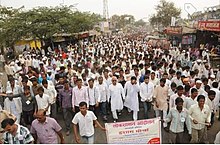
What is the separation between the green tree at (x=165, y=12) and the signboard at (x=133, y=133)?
109 feet

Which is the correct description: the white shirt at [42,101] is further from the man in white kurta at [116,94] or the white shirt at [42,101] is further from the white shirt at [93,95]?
the man in white kurta at [116,94]

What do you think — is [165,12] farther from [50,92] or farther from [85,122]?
[85,122]

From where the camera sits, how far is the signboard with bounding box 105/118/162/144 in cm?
413

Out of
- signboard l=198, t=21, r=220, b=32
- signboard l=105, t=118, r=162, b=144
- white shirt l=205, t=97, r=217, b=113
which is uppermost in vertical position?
signboard l=198, t=21, r=220, b=32

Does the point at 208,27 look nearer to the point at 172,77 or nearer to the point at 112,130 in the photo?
the point at 172,77

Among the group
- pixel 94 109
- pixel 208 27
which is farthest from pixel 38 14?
pixel 94 109

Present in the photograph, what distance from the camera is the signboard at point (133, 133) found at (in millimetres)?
4129

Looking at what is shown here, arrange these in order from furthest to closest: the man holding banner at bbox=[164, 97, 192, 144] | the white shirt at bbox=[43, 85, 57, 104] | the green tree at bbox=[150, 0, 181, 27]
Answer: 1. the green tree at bbox=[150, 0, 181, 27]
2. the white shirt at bbox=[43, 85, 57, 104]
3. the man holding banner at bbox=[164, 97, 192, 144]

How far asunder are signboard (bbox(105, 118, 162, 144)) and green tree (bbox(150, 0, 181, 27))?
3336 cm

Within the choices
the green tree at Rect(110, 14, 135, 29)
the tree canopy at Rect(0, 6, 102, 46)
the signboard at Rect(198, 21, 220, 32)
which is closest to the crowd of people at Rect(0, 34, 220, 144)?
the signboard at Rect(198, 21, 220, 32)

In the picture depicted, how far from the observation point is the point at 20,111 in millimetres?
6715

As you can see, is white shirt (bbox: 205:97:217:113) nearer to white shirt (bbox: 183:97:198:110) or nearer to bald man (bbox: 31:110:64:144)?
white shirt (bbox: 183:97:198:110)

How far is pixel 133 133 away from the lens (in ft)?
13.5

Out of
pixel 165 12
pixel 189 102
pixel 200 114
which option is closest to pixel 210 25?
pixel 189 102
